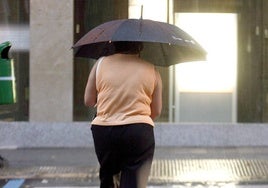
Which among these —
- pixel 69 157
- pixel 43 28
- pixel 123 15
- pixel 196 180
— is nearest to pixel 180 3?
pixel 123 15

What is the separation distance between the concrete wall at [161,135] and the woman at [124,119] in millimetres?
5711

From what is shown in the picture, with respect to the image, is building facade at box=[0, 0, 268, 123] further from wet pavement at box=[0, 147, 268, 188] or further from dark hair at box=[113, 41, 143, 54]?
dark hair at box=[113, 41, 143, 54]

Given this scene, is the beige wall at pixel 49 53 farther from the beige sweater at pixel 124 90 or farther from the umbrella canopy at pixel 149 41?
the beige sweater at pixel 124 90

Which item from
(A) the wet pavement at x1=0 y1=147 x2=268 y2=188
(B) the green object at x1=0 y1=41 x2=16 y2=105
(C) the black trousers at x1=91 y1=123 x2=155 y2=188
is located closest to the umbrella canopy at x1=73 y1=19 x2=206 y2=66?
(C) the black trousers at x1=91 y1=123 x2=155 y2=188

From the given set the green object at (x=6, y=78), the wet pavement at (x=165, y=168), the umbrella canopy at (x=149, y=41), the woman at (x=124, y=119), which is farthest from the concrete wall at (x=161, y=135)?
the woman at (x=124, y=119)

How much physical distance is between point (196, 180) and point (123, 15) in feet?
11.8

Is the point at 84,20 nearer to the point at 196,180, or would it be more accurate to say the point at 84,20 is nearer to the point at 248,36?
the point at 248,36

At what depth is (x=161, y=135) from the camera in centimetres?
956

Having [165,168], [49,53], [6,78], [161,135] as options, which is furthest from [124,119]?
[49,53]

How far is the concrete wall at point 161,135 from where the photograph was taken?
31.1ft

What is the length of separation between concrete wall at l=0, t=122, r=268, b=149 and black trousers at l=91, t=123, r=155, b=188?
226 inches

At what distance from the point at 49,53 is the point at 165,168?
3043 mm

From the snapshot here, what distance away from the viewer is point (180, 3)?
978cm

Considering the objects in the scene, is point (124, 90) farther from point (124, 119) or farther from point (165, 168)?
point (165, 168)
